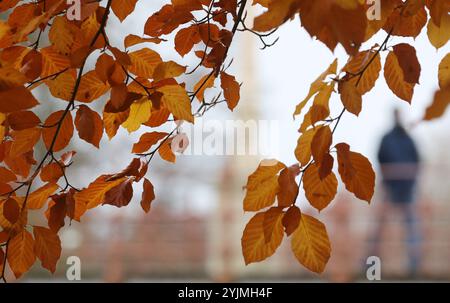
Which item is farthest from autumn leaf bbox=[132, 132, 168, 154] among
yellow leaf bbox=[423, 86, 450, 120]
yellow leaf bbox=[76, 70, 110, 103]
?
yellow leaf bbox=[423, 86, 450, 120]

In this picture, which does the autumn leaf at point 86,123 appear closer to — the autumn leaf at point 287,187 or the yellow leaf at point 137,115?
the yellow leaf at point 137,115

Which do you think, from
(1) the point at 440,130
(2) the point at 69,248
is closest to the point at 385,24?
(2) the point at 69,248

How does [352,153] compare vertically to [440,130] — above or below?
below

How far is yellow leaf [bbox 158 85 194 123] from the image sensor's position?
0.82 m

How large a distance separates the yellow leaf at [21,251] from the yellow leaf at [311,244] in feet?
0.98

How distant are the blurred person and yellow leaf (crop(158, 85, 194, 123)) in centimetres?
240

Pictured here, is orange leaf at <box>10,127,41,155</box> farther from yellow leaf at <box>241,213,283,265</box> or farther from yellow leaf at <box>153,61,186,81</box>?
yellow leaf at <box>241,213,283,265</box>

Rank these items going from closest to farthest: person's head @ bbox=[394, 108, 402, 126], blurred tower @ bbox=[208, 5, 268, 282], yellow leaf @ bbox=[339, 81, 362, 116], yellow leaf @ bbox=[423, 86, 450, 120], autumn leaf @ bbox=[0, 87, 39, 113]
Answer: yellow leaf @ bbox=[423, 86, 450, 120]
autumn leaf @ bbox=[0, 87, 39, 113]
yellow leaf @ bbox=[339, 81, 362, 116]
person's head @ bbox=[394, 108, 402, 126]
blurred tower @ bbox=[208, 5, 268, 282]

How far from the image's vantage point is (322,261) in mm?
815

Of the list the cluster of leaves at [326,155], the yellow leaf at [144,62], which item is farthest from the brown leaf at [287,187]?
the yellow leaf at [144,62]

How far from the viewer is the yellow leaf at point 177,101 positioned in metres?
0.82
